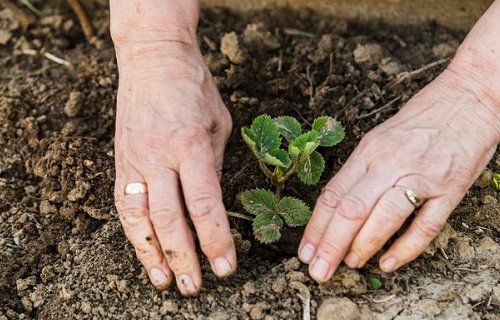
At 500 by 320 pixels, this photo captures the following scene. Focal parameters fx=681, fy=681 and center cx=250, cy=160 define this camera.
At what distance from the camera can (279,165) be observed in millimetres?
2002

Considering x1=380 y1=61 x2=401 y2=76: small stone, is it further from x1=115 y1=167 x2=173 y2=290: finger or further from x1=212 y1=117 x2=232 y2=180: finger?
x1=115 y1=167 x2=173 y2=290: finger

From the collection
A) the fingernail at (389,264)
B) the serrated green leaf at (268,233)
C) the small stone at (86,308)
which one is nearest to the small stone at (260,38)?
the serrated green leaf at (268,233)

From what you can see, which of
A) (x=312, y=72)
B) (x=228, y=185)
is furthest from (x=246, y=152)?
(x=312, y=72)

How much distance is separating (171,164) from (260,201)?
1.18ft

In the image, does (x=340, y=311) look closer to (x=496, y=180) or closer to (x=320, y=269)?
(x=320, y=269)

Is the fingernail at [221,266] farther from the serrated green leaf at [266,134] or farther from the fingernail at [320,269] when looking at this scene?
the serrated green leaf at [266,134]

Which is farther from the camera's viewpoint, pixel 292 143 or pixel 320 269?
pixel 292 143

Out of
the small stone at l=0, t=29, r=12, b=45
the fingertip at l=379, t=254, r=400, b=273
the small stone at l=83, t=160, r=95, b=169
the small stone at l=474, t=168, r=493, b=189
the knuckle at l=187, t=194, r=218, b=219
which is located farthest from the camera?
the small stone at l=0, t=29, r=12, b=45

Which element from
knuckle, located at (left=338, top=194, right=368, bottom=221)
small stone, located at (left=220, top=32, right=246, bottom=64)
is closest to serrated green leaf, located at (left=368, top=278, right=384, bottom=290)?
knuckle, located at (left=338, top=194, right=368, bottom=221)

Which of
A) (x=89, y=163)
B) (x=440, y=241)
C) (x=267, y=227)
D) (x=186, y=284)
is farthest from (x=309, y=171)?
(x=89, y=163)

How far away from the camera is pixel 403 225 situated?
77.1 inches

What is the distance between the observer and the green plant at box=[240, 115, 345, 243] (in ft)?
6.48

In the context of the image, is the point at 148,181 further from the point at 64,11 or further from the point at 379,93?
the point at 64,11

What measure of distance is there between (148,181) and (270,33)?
115cm
